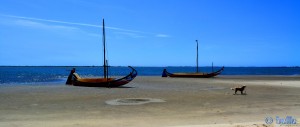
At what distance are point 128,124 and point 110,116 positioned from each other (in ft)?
7.86

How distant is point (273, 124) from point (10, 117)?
365 inches

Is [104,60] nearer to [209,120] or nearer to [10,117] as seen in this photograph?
[10,117]

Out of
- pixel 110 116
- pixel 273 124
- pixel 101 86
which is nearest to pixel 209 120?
pixel 273 124

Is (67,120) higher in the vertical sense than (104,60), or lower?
lower

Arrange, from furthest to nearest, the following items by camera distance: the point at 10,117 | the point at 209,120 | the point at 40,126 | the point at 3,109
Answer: the point at 3,109
the point at 10,117
the point at 209,120
the point at 40,126

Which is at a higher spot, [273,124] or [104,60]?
[104,60]

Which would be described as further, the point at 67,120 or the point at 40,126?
the point at 67,120

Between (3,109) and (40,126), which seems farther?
(3,109)

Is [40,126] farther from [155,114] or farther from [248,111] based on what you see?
[248,111]

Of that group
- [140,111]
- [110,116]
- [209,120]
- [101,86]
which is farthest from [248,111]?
[101,86]

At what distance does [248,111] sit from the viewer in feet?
45.4

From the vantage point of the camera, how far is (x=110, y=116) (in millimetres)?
12969

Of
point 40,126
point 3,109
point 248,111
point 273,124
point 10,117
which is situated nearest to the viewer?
point 273,124

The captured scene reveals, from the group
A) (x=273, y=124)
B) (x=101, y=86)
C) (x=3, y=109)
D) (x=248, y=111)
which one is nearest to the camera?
(x=273, y=124)
